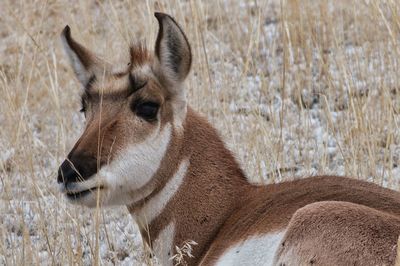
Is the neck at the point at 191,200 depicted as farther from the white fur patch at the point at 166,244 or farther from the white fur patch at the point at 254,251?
the white fur patch at the point at 254,251

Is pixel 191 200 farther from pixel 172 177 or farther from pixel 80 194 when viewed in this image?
pixel 80 194

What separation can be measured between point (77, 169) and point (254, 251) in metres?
0.95

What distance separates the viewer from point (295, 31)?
841 cm

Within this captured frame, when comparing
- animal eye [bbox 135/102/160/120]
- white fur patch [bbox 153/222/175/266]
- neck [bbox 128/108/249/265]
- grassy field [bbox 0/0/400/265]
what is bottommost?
grassy field [bbox 0/0/400/265]

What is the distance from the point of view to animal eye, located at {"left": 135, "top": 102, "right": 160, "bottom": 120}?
486 cm

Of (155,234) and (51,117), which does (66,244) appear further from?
(51,117)

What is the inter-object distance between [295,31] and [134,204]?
388cm

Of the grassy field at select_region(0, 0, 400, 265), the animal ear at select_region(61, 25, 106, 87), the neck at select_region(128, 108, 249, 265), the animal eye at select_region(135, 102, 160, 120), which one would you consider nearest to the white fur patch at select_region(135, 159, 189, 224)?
the neck at select_region(128, 108, 249, 265)

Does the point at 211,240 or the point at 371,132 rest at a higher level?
the point at 211,240

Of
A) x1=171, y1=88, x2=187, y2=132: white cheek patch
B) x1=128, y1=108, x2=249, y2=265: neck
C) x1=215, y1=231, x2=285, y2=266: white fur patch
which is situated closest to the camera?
x1=215, y1=231, x2=285, y2=266: white fur patch

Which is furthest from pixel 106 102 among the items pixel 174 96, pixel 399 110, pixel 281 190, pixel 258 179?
pixel 399 110

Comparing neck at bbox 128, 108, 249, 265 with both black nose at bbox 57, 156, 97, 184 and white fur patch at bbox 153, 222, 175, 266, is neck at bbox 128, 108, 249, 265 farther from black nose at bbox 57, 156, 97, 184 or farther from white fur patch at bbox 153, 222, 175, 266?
black nose at bbox 57, 156, 97, 184

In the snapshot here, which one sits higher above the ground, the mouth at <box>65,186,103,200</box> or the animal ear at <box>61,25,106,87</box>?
the animal ear at <box>61,25,106,87</box>

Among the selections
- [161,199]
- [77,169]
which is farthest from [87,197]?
[161,199]
